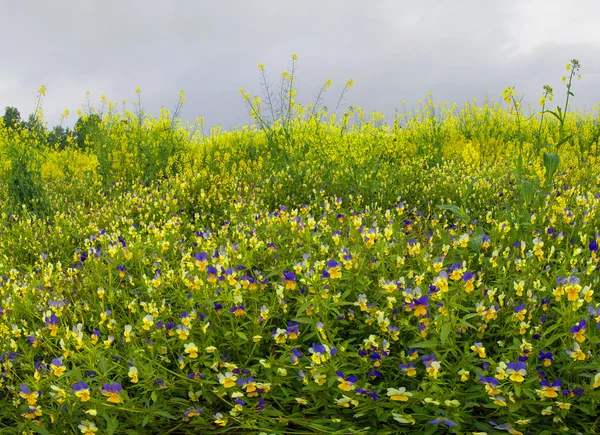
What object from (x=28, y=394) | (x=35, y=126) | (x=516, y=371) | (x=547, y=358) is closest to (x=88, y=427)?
(x=28, y=394)

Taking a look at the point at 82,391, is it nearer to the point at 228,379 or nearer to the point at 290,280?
the point at 228,379

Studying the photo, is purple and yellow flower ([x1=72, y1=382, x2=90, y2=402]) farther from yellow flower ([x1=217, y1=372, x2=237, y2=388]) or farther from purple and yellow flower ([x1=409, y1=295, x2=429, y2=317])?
purple and yellow flower ([x1=409, y1=295, x2=429, y2=317])

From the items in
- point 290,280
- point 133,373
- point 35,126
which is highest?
point 35,126

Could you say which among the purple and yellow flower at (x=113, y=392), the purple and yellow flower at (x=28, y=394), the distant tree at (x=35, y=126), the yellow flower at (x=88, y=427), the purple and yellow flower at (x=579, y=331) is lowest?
the yellow flower at (x=88, y=427)

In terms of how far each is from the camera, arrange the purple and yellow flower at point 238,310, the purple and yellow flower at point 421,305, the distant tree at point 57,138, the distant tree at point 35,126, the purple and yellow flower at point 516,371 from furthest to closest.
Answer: the distant tree at point 57,138
the distant tree at point 35,126
the purple and yellow flower at point 238,310
the purple and yellow flower at point 421,305
the purple and yellow flower at point 516,371

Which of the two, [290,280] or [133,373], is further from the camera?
[290,280]

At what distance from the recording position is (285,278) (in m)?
2.27

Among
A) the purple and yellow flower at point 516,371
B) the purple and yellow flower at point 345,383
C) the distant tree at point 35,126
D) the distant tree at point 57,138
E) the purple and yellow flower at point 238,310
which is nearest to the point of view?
the purple and yellow flower at point 516,371

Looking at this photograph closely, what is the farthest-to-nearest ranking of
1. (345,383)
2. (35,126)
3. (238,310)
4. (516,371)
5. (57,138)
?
(57,138) < (35,126) < (238,310) < (345,383) < (516,371)

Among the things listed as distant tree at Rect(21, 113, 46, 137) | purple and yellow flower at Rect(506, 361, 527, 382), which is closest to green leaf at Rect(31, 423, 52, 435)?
purple and yellow flower at Rect(506, 361, 527, 382)

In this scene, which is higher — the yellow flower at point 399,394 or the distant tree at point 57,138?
the distant tree at point 57,138

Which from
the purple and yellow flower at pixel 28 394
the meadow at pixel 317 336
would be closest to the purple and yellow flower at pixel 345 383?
the meadow at pixel 317 336

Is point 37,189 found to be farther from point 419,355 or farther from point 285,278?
point 419,355

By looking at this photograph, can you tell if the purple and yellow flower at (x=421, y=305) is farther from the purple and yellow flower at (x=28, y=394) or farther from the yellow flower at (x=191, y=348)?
the purple and yellow flower at (x=28, y=394)
